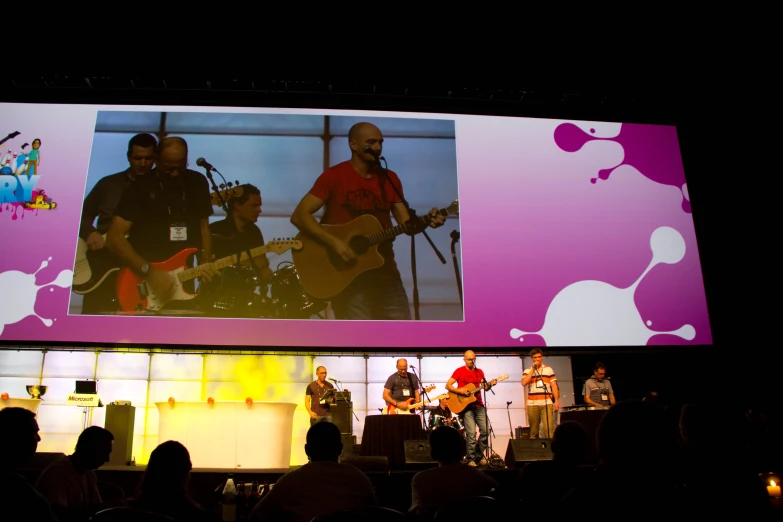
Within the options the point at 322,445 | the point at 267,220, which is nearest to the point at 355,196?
the point at 267,220

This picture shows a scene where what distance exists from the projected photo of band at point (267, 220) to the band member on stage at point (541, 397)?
1271mm

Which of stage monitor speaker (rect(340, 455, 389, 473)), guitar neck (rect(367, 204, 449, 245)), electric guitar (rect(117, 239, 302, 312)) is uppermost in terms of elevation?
guitar neck (rect(367, 204, 449, 245))

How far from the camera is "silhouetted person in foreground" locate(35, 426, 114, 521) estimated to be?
3100 mm

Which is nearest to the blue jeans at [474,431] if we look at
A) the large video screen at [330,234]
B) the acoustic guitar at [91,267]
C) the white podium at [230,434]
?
the large video screen at [330,234]

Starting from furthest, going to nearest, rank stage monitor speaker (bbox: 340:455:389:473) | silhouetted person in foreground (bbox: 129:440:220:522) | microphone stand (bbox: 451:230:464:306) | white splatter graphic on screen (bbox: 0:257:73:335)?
microphone stand (bbox: 451:230:464:306) → white splatter graphic on screen (bbox: 0:257:73:335) → stage monitor speaker (bbox: 340:455:389:473) → silhouetted person in foreground (bbox: 129:440:220:522)

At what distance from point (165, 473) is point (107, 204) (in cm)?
558

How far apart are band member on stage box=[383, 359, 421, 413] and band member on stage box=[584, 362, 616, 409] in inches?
85.6

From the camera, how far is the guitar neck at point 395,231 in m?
7.20

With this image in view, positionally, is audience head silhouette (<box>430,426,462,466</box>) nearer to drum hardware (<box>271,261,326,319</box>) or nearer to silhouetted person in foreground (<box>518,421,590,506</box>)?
silhouetted person in foreground (<box>518,421,590,506</box>)

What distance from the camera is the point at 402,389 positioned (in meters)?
7.92

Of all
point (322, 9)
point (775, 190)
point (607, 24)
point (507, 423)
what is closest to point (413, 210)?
point (322, 9)

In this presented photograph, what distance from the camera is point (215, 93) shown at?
24.7 ft

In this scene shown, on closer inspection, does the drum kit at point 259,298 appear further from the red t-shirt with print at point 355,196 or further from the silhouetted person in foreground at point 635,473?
the silhouetted person in foreground at point 635,473

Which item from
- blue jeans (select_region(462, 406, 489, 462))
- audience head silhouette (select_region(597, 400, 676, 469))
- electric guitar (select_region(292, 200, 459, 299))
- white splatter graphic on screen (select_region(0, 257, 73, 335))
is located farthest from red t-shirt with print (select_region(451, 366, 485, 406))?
audience head silhouette (select_region(597, 400, 676, 469))
